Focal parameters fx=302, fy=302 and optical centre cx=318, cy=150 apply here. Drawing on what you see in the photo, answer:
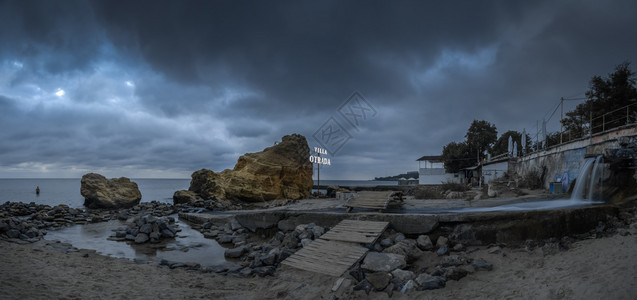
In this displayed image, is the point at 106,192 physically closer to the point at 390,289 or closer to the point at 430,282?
the point at 390,289

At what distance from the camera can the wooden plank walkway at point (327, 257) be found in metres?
7.66

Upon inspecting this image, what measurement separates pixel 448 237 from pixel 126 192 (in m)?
31.8

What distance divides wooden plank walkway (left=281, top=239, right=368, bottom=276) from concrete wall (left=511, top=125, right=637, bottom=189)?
13133 mm

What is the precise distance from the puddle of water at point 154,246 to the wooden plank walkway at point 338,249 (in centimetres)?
354

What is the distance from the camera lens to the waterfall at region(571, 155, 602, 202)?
40.5 feet

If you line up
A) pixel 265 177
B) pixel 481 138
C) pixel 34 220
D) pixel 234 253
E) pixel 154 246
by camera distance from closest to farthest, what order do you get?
pixel 234 253
pixel 154 246
pixel 34 220
pixel 265 177
pixel 481 138

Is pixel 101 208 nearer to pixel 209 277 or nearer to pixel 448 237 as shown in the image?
pixel 209 277

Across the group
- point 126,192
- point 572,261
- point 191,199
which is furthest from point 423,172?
point 572,261

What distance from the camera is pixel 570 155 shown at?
17.4 m

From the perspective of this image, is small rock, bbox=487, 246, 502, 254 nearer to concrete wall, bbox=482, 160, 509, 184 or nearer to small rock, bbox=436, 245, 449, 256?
small rock, bbox=436, 245, 449, 256

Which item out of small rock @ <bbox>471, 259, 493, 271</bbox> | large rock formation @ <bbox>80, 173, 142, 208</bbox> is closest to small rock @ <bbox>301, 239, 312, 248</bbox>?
small rock @ <bbox>471, 259, 493, 271</bbox>

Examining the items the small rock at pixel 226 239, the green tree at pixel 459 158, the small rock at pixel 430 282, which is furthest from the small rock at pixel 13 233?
the green tree at pixel 459 158

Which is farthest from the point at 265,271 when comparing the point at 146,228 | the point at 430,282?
the point at 146,228

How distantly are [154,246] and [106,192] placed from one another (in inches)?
832
